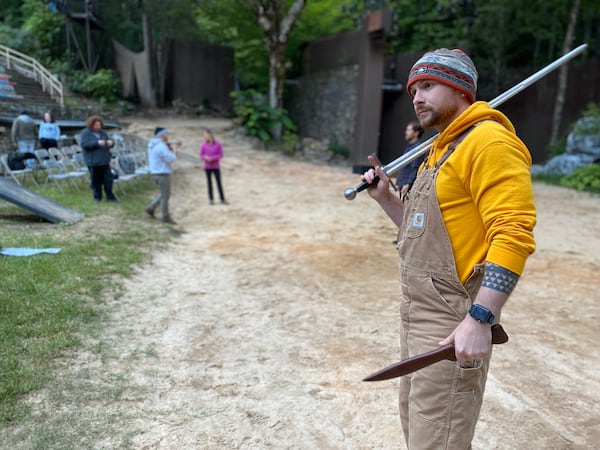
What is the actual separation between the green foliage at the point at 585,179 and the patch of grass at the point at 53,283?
12063 mm

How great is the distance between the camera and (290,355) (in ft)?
12.5

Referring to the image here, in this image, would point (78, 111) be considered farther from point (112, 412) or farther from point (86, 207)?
point (112, 412)

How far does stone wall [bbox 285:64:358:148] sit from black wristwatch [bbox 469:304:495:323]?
Answer: 16.3 metres

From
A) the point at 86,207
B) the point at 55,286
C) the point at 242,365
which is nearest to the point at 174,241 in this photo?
the point at 86,207

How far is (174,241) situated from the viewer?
281 inches

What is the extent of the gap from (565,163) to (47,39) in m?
22.9

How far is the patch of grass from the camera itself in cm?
323

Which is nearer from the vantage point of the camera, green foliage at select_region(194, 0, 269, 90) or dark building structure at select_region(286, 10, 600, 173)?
dark building structure at select_region(286, 10, 600, 173)

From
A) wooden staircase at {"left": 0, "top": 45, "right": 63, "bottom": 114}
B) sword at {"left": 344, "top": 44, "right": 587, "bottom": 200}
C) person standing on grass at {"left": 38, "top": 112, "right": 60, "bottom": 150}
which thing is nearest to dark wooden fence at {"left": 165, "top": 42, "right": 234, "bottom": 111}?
wooden staircase at {"left": 0, "top": 45, "right": 63, "bottom": 114}

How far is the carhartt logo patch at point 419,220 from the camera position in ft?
5.76

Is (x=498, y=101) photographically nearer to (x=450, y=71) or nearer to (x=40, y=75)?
(x=450, y=71)

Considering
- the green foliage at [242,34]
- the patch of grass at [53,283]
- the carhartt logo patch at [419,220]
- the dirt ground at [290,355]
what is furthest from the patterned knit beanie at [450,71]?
the green foliage at [242,34]

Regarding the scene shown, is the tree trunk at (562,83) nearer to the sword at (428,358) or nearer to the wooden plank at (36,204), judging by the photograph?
the wooden plank at (36,204)

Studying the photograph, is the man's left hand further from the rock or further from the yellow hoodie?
the rock
